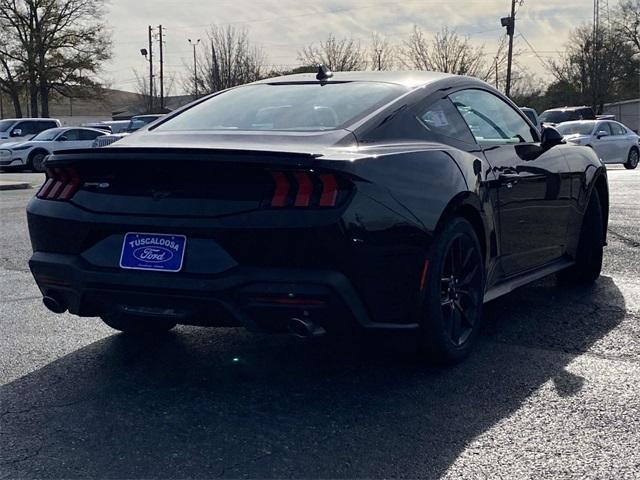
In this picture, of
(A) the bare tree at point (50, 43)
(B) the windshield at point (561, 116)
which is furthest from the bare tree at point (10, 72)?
(B) the windshield at point (561, 116)

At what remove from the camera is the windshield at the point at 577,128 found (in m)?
23.1

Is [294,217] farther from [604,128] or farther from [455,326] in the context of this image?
[604,128]

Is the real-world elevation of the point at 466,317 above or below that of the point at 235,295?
below

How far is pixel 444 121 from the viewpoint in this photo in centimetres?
434

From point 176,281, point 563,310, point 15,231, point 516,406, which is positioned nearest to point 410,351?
point 516,406

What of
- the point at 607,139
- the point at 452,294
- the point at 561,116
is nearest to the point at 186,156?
the point at 452,294

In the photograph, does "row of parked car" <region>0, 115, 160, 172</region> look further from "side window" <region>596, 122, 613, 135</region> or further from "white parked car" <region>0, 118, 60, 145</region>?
"side window" <region>596, 122, 613, 135</region>

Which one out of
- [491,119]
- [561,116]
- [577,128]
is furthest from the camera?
[561,116]

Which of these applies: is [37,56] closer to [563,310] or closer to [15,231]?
[15,231]

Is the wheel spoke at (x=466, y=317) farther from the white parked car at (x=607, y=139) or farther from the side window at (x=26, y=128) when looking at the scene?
the side window at (x=26, y=128)

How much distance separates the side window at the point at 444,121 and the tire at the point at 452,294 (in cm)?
51

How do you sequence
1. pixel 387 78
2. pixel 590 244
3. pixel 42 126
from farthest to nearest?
pixel 42 126 < pixel 590 244 < pixel 387 78

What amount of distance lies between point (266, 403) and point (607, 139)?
21.4 meters

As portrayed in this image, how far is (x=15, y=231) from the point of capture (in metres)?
9.62
